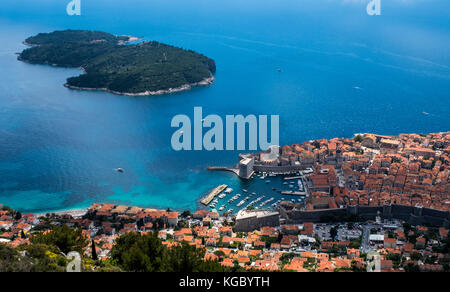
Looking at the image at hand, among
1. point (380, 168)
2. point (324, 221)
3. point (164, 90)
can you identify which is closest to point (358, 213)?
point (324, 221)

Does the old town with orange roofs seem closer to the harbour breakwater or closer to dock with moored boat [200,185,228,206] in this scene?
the harbour breakwater

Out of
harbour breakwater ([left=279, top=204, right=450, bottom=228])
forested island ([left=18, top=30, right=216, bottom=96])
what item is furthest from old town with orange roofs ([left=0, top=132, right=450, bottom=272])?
forested island ([left=18, top=30, right=216, bottom=96])

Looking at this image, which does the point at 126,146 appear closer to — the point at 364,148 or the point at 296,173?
the point at 296,173

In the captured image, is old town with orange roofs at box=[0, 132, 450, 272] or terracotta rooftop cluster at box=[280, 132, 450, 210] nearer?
old town with orange roofs at box=[0, 132, 450, 272]

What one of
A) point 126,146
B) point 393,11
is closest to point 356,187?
point 126,146

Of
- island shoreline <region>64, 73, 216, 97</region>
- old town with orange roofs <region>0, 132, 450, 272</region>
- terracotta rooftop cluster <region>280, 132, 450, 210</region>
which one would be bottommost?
old town with orange roofs <region>0, 132, 450, 272</region>
